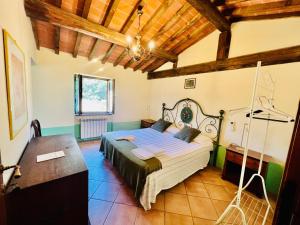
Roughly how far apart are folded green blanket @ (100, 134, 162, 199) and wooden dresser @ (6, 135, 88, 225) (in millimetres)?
775

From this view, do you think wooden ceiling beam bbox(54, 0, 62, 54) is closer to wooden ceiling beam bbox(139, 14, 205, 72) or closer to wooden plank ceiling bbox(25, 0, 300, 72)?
wooden plank ceiling bbox(25, 0, 300, 72)

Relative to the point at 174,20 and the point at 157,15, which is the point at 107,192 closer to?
the point at 157,15

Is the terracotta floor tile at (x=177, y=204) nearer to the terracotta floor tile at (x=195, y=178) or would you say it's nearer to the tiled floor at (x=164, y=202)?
the tiled floor at (x=164, y=202)

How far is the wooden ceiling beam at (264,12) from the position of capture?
6.88 ft

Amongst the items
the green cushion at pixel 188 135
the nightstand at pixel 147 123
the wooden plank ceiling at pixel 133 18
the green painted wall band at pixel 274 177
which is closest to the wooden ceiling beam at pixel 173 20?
the wooden plank ceiling at pixel 133 18

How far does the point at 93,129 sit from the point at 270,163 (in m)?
4.18

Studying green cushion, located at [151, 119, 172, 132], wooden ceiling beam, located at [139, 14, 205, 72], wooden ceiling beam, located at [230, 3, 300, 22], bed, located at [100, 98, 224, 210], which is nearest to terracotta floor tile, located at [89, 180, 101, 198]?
bed, located at [100, 98, 224, 210]

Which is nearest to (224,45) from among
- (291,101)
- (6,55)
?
(291,101)

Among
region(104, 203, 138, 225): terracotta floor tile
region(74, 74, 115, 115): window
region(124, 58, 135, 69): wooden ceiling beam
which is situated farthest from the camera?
region(124, 58, 135, 69): wooden ceiling beam

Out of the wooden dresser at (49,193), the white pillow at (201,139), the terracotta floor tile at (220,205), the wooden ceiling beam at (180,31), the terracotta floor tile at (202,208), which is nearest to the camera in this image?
the wooden dresser at (49,193)

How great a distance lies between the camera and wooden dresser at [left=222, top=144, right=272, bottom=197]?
2.24 metres

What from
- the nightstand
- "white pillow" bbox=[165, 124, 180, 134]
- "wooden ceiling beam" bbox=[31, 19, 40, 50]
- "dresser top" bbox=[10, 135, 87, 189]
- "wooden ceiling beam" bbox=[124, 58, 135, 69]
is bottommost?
the nightstand

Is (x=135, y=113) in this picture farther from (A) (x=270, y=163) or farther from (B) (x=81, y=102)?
(A) (x=270, y=163)

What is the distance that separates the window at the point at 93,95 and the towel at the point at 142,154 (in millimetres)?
2508
